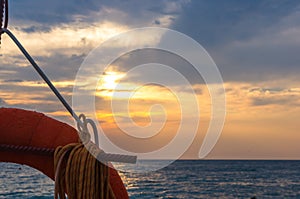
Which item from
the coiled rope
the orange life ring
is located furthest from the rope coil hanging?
the orange life ring

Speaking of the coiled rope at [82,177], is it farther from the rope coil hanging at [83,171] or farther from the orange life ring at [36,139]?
the orange life ring at [36,139]

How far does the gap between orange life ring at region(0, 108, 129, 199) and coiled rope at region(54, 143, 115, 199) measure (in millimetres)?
318

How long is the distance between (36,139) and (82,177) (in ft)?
2.13

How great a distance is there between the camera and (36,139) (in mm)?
3402

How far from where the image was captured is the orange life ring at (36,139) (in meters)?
3.38

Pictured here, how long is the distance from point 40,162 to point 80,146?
0.49m

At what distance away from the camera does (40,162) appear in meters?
3.42

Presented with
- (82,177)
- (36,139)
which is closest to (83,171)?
(82,177)

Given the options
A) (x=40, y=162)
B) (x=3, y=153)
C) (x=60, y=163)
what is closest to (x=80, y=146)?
(x=60, y=163)

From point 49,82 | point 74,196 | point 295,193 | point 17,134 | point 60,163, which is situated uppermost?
point 49,82

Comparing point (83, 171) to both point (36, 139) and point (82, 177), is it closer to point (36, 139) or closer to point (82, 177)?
point (82, 177)

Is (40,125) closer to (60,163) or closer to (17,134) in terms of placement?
(17,134)

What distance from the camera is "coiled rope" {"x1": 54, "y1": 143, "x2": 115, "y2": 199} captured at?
3.00 meters

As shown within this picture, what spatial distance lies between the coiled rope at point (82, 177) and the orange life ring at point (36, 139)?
32cm
